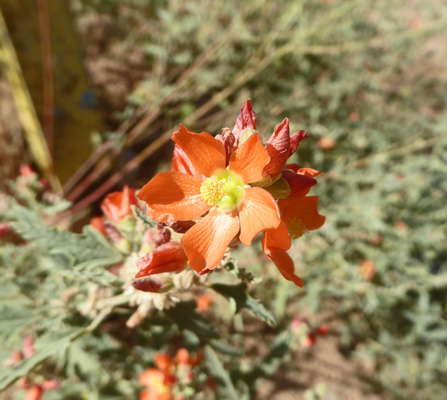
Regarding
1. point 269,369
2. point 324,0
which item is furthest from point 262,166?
point 324,0

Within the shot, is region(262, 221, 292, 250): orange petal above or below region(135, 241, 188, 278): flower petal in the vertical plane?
below

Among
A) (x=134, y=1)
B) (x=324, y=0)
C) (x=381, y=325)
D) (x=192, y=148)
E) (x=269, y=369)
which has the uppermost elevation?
(x=134, y=1)

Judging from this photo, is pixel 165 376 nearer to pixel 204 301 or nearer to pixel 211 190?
pixel 204 301

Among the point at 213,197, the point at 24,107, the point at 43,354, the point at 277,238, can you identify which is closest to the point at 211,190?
the point at 213,197

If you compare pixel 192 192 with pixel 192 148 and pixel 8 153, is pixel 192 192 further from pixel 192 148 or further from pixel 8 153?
pixel 8 153

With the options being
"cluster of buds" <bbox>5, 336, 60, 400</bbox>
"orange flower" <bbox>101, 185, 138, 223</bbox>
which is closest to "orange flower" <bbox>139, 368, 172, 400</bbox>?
"cluster of buds" <bbox>5, 336, 60, 400</bbox>

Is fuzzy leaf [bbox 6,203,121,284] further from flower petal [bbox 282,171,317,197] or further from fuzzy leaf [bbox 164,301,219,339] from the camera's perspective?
flower petal [bbox 282,171,317,197]
